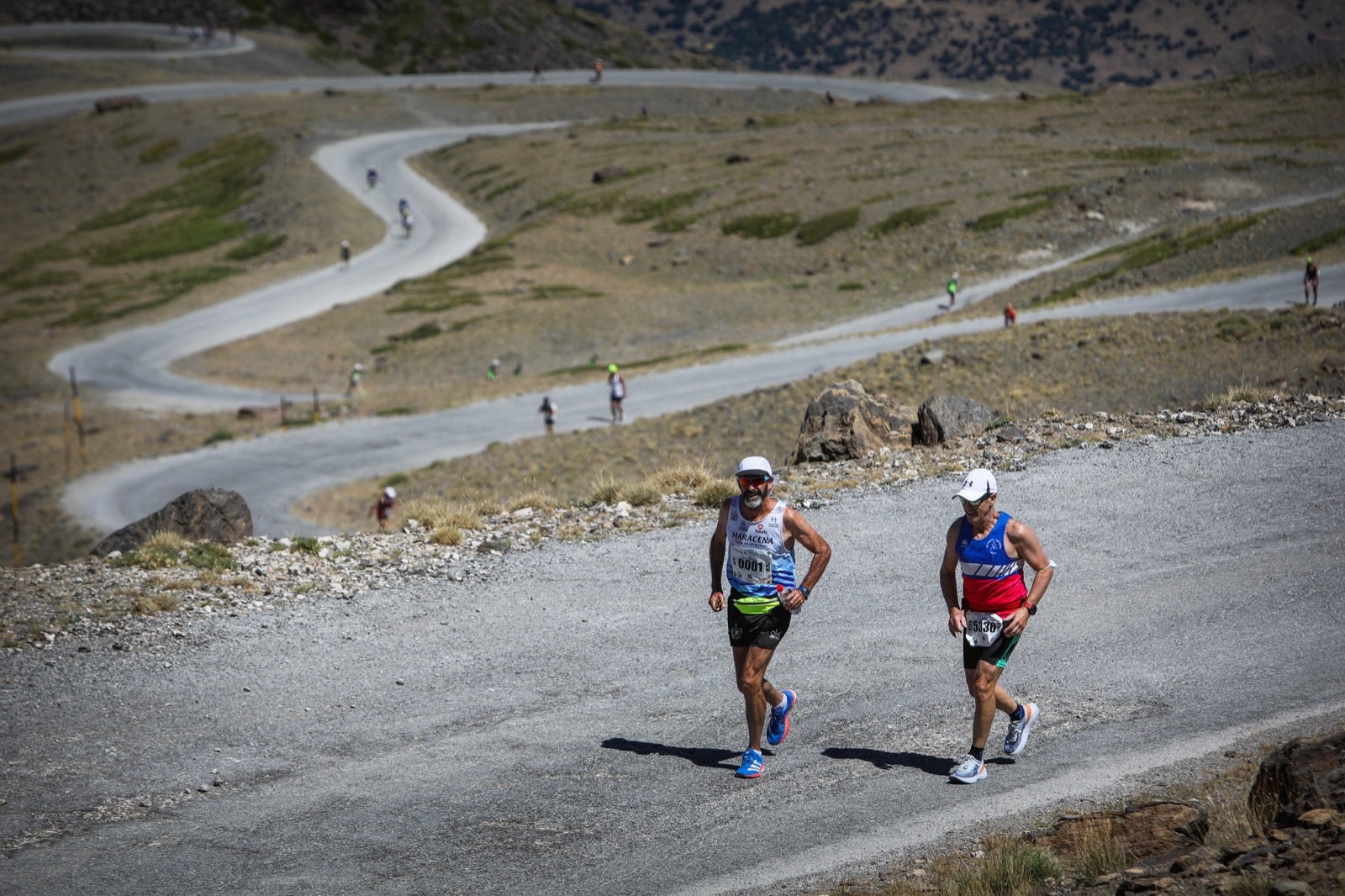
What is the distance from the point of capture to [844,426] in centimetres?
1933

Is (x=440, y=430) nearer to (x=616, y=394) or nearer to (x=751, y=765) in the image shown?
(x=616, y=394)

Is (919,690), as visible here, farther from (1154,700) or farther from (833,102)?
(833,102)

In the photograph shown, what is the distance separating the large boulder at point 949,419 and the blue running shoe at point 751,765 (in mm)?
10698

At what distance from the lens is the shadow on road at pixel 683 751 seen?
9547 millimetres

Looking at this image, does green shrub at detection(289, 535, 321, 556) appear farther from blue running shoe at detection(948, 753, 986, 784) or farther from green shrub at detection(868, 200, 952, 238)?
green shrub at detection(868, 200, 952, 238)

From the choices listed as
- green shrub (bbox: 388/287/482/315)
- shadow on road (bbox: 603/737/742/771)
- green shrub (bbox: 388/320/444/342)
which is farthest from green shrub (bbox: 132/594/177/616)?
green shrub (bbox: 388/287/482/315)

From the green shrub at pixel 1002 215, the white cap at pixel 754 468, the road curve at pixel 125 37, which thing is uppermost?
the road curve at pixel 125 37

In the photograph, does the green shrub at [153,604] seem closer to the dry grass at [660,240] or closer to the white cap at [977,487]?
the white cap at [977,487]

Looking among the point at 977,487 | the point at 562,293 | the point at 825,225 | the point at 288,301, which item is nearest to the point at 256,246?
the point at 288,301

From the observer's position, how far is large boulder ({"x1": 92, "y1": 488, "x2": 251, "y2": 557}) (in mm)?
16297

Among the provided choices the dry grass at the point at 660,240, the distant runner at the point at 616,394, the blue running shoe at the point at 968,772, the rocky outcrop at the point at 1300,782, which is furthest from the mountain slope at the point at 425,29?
the rocky outcrop at the point at 1300,782

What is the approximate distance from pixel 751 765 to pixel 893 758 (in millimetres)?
1208

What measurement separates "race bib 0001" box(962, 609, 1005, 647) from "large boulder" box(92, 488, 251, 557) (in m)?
11.0

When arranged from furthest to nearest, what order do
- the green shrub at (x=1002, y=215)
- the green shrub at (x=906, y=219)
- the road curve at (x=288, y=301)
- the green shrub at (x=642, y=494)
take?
the green shrub at (x=906, y=219)
the green shrub at (x=1002, y=215)
the road curve at (x=288, y=301)
the green shrub at (x=642, y=494)
